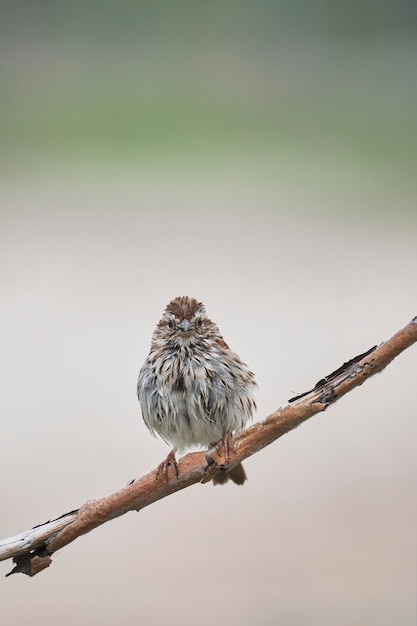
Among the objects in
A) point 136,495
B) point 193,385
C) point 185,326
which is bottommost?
point 136,495

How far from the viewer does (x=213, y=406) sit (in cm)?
337

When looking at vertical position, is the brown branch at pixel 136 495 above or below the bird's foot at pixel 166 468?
below

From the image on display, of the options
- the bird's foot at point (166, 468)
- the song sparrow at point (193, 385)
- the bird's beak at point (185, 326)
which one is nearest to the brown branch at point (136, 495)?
the bird's foot at point (166, 468)

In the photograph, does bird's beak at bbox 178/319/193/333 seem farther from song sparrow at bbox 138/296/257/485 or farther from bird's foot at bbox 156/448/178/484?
bird's foot at bbox 156/448/178/484

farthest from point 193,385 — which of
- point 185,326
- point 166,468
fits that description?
point 166,468

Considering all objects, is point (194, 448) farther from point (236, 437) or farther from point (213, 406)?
point (236, 437)

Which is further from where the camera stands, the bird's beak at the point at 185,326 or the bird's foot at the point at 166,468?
the bird's beak at the point at 185,326

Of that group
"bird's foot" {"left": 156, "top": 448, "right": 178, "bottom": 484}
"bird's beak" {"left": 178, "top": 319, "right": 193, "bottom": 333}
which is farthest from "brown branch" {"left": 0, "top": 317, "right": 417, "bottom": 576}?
"bird's beak" {"left": 178, "top": 319, "right": 193, "bottom": 333}

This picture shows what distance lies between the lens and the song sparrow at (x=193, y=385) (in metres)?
3.37

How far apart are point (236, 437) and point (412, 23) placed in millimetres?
11381

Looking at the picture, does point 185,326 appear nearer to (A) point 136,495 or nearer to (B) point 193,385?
(B) point 193,385

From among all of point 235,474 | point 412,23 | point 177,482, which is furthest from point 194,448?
point 412,23

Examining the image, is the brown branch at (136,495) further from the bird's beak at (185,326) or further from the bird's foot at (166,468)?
the bird's beak at (185,326)

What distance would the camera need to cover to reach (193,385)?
3.37 meters
